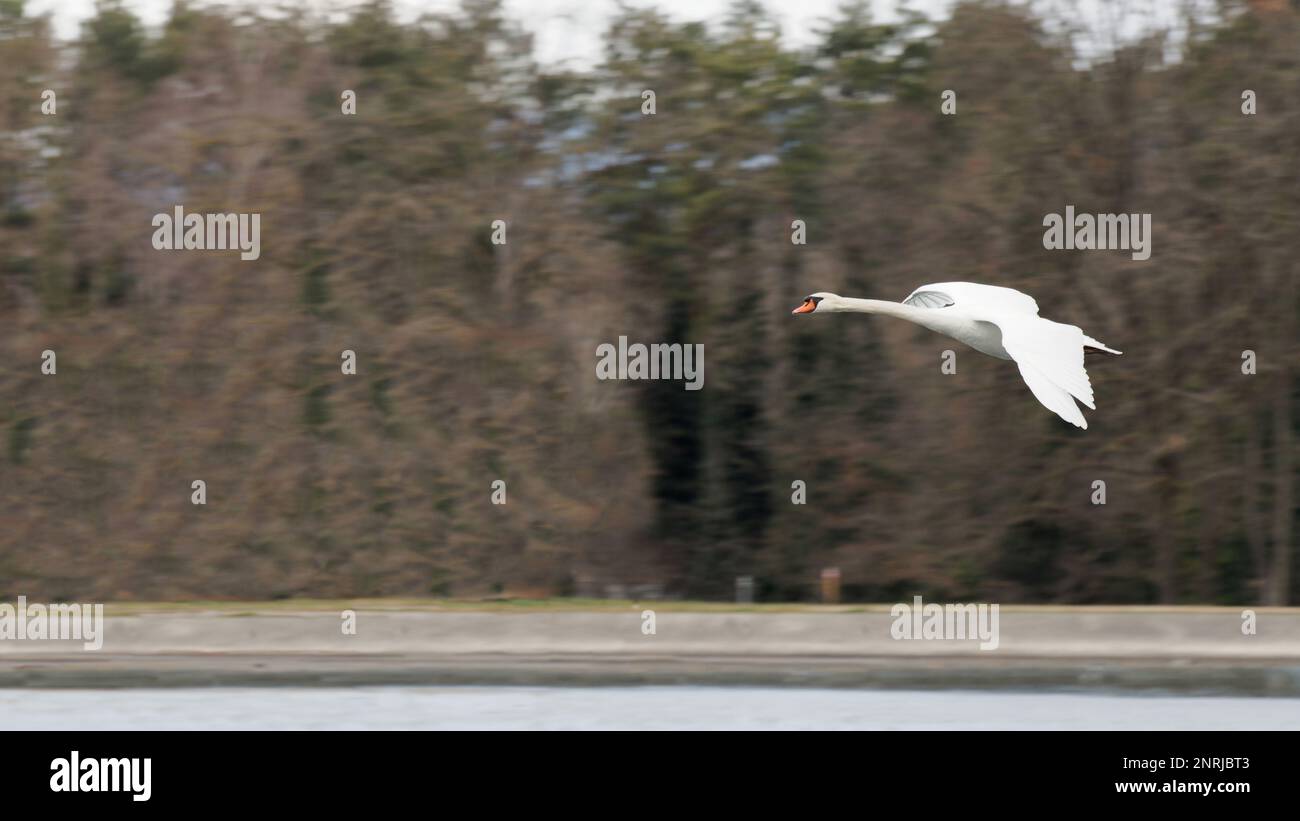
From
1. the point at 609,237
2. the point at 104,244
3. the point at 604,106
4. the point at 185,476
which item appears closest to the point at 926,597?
the point at 609,237

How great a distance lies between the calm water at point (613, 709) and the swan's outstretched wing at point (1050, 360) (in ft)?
11.4

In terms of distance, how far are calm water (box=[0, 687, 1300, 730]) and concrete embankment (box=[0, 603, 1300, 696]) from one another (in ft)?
5.40

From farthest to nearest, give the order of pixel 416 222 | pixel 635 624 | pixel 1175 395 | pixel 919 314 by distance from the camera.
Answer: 1. pixel 416 222
2. pixel 1175 395
3. pixel 635 624
4. pixel 919 314

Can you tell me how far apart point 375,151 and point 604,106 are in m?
2.94

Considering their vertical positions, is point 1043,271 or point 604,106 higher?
point 604,106

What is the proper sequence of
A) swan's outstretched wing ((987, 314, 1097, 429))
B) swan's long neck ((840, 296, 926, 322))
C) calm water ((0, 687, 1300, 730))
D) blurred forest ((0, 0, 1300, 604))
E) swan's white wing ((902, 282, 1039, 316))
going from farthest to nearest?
1. blurred forest ((0, 0, 1300, 604))
2. calm water ((0, 687, 1300, 730))
3. swan's long neck ((840, 296, 926, 322))
4. swan's white wing ((902, 282, 1039, 316))
5. swan's outstretched wing ((987, 314, 1097, 429))

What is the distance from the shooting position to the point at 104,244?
22.0 m

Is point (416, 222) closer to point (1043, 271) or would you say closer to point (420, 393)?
point (420, 393)

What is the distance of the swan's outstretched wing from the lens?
9.74m
